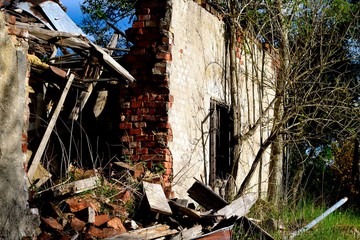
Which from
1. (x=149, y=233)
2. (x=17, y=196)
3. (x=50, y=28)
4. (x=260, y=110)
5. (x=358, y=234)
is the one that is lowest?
(x=358, y=234)

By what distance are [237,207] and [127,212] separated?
4.35ft

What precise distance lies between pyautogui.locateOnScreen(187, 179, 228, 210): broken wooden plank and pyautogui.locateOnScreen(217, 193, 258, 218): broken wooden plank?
0.12 metres

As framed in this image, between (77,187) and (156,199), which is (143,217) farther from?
(77,187)

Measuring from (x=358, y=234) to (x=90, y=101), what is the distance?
15.4ft

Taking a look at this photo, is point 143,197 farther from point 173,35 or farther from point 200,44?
point 200,44

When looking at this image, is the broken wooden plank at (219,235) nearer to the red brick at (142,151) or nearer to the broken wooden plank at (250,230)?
the broken wooden plank at (250,230)

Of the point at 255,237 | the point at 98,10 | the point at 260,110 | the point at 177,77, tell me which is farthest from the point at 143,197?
the point at 98,10

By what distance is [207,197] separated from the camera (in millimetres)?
7004

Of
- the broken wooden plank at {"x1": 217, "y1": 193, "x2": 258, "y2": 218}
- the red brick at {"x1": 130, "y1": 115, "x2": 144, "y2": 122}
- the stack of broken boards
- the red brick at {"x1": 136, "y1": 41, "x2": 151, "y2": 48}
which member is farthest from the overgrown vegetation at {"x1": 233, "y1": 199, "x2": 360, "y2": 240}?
the red brick at {"x1": 136, "y1": 41, "x2": 151, "y2": 48}

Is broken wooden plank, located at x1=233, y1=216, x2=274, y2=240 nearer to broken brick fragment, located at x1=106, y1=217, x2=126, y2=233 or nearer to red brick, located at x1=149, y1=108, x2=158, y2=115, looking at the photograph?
broken brick fragment, located at x1=106, y1=217, x2=126, y2=233

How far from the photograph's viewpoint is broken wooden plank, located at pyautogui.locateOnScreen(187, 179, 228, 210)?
273 inches

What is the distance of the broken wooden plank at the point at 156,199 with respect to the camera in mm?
6258

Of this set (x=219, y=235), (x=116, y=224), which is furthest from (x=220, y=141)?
(x=116, y=224)

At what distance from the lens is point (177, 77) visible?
8.30 meters
